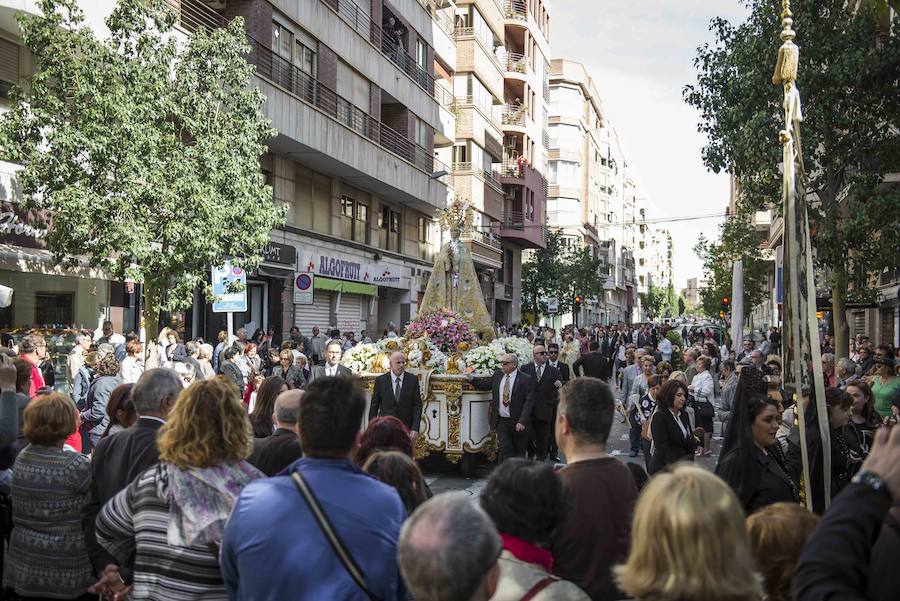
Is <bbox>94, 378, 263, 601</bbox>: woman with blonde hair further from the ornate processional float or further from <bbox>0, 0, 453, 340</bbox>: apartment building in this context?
<bbox>0, 0, 453, 340</bbox>: apartment building

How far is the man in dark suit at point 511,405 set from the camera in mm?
11711

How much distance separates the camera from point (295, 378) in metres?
13.3

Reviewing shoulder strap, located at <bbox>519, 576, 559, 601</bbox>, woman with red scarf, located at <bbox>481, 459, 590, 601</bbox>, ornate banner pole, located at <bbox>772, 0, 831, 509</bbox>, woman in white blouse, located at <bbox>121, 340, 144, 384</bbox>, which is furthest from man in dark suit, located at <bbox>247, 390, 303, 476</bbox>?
woman in white blouse, located at <bbox>121, 340, 144, 384</bbox>

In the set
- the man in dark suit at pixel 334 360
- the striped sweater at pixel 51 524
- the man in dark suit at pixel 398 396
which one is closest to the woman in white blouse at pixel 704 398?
the man in dark suit at pixel 398 396

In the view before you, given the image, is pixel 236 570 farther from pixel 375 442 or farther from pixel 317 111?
pixel 317 111

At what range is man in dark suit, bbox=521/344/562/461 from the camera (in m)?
12.3

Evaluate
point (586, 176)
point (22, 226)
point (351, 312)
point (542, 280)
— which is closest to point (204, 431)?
point (22, 226)

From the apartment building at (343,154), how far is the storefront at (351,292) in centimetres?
5

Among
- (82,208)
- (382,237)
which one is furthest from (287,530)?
(382,237)

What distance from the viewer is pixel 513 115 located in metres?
49.9

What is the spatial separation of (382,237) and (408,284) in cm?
285

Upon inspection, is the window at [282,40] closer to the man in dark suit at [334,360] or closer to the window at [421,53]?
the window at [421,53]

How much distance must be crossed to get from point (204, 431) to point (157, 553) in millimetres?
526

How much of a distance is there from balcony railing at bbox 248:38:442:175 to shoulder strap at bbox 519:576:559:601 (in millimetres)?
21349
